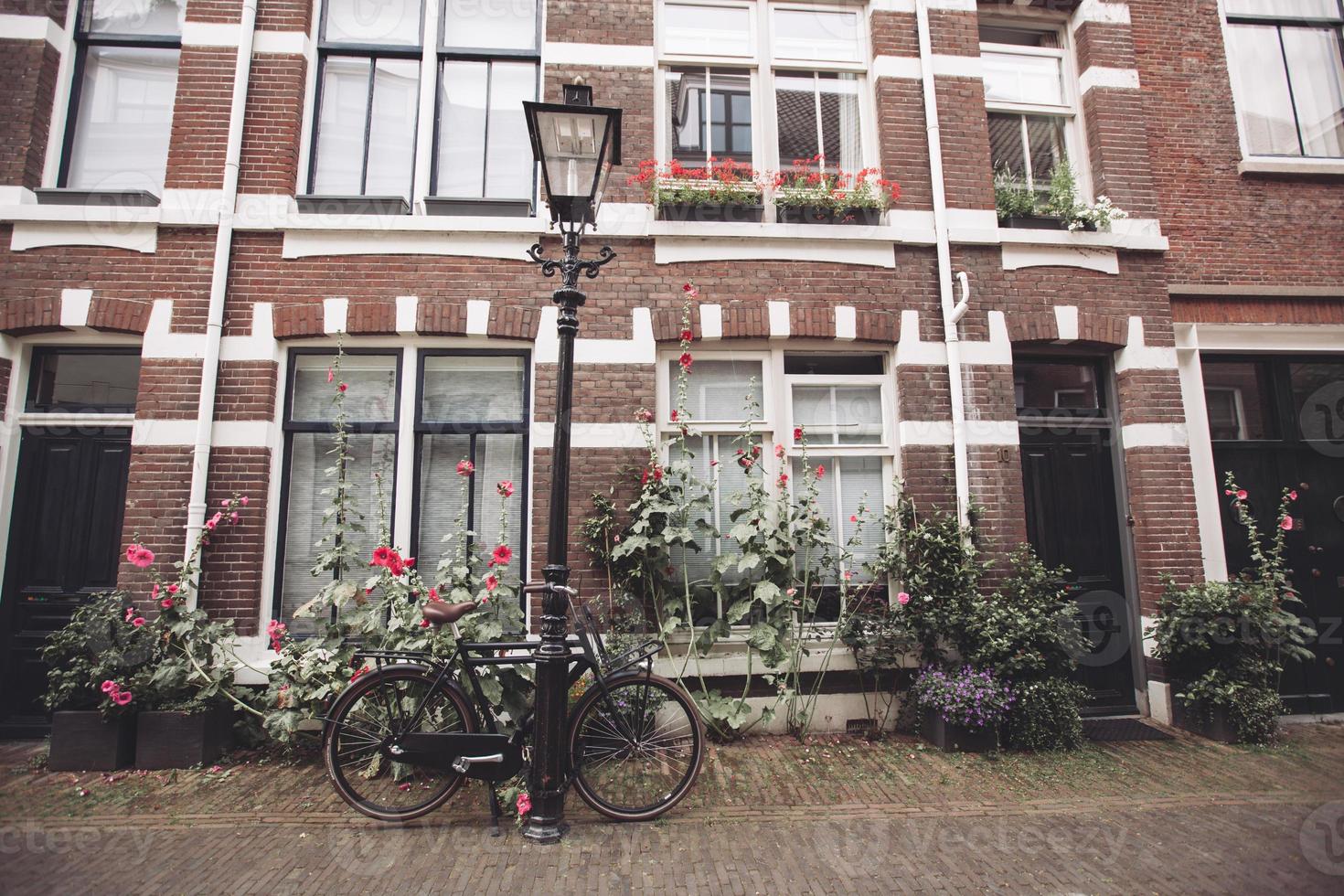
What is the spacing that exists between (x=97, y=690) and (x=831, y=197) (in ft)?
23.4

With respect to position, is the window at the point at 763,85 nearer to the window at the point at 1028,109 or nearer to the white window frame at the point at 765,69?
the white window frame at the point at 765,69

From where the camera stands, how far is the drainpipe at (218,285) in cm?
518

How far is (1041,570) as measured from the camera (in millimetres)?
5238

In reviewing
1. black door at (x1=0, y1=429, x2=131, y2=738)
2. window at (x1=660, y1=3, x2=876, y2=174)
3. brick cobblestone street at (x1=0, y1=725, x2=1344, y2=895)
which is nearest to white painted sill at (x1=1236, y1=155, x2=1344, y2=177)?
window at (x1=660, y1=3, x2=876, y2=174)

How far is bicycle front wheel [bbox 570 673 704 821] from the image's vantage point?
12.6ft

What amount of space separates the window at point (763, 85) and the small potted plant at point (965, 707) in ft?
15.9

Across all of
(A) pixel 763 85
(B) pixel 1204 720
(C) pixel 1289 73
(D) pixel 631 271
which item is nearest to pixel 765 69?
(A) pixel 763 85

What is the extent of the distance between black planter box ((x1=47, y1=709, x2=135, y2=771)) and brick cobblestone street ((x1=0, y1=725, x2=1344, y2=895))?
0.41 ft

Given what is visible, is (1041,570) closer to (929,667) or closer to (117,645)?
(929,667)

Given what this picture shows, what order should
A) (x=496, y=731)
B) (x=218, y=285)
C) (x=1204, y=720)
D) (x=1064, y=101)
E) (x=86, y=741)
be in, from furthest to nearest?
(x=1064, y=101), (x=218, y=285), (x=1204, y=720), (x=86, y=741), (x=496, y=731)

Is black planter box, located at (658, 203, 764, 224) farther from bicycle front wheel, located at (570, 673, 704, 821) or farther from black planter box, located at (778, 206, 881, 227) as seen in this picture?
bicycle front wheel, located at (570, 673, 704, 821)

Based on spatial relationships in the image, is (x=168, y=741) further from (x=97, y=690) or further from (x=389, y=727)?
(x=389, y=727)

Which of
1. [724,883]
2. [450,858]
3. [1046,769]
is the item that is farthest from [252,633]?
[1046,769]

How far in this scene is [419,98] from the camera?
241 inches
